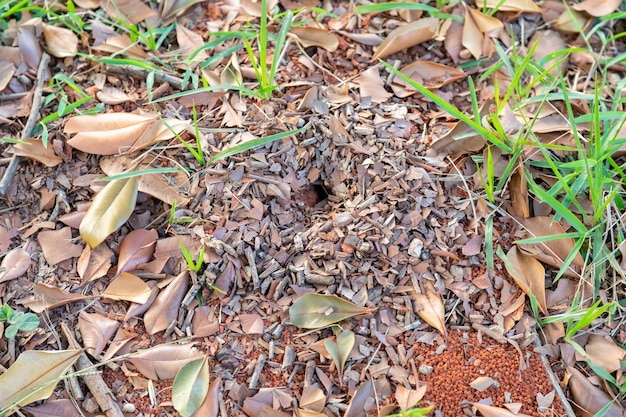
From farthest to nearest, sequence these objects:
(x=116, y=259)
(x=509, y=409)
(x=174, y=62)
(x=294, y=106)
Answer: (x=174, y=62), (x=294, y=106), (x=116, y=259), (x=509, y=409)

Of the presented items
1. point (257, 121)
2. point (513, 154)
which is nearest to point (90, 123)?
point (257, 121)

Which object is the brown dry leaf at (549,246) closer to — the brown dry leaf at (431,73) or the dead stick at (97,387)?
the brown dry leaf at (431,73)

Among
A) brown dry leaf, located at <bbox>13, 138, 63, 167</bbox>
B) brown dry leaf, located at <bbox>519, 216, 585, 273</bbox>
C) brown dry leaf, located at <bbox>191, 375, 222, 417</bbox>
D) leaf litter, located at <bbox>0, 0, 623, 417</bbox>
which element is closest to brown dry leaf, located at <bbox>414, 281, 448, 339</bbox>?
leaf litter, located at <bbox>0, 0, 623, 417</bbox>

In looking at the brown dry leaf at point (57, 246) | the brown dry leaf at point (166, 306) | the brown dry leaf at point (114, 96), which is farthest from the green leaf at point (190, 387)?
the brown dry leaf at point (114, 96)

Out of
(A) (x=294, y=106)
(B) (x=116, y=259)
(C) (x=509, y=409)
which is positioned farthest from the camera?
(A) (x=294, y=106)

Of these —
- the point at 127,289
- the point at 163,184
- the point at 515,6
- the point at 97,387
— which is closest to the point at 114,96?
the point at 163,184

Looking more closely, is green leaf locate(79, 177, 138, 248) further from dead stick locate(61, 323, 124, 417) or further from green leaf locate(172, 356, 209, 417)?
green leaf locate(172, 356, 209, 417)

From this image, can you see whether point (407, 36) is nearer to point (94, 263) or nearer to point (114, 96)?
point (114, 96)

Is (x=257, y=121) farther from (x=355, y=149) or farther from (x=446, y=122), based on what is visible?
(x=446, y=122)
